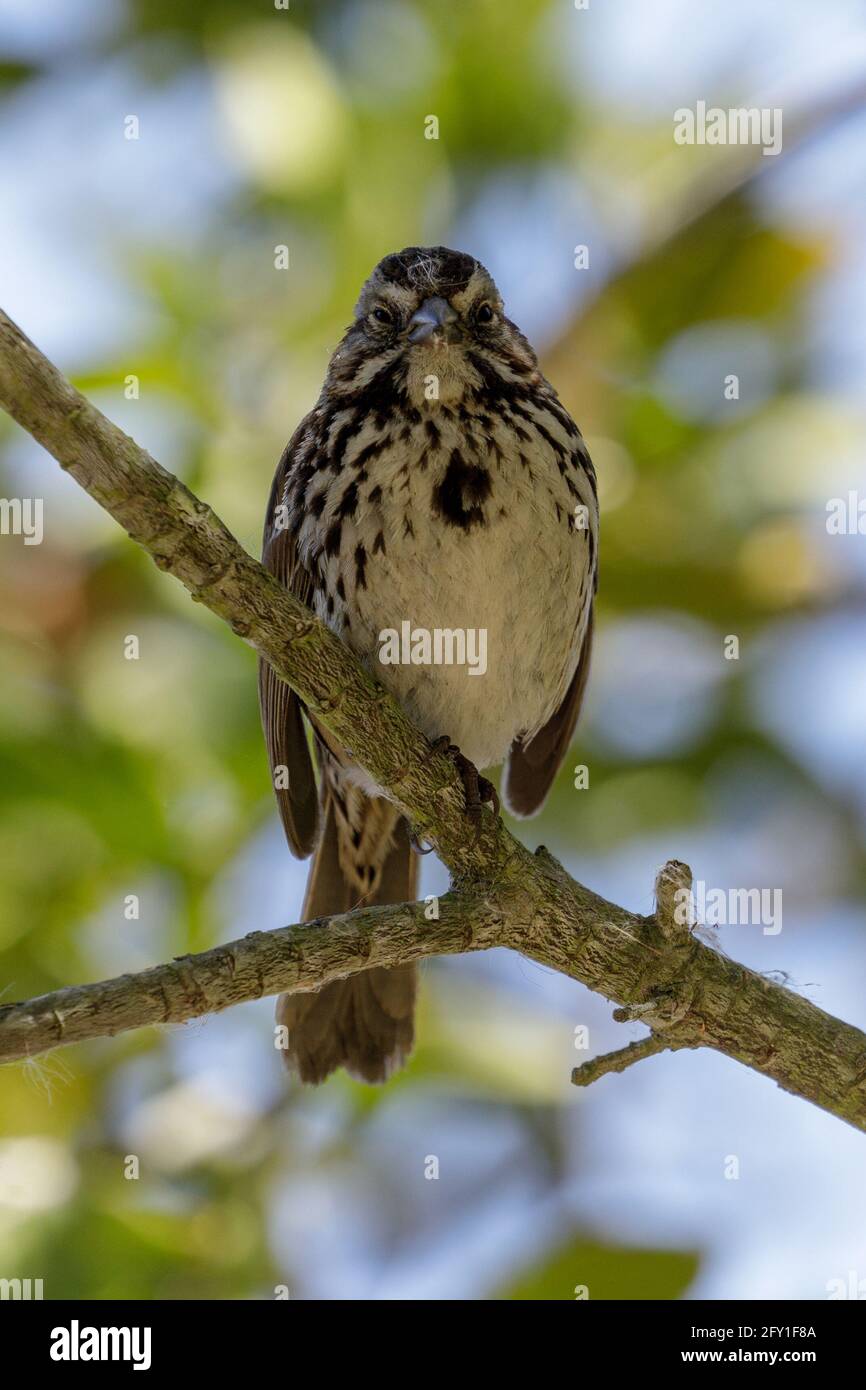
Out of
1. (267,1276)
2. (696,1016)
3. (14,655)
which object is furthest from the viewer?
(14,655)

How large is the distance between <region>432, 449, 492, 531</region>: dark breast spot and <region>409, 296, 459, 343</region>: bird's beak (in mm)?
375

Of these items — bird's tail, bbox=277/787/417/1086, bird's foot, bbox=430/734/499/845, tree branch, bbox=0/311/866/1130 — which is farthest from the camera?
bird's tail, bbox=277/787/417/1086

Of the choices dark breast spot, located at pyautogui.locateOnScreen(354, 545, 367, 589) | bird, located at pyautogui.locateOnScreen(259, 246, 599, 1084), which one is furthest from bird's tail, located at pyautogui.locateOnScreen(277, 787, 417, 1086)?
dark breast spot, located at pyautogui.locateOnScreen(354, 545, 367, 589)

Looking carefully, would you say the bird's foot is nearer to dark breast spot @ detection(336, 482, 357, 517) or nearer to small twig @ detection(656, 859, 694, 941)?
small twig @ detection(656, 859, 694, 941)

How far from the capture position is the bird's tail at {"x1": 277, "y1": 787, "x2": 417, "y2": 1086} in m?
5.63

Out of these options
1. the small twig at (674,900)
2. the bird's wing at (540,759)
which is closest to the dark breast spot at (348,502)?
the bird's wing at (540,759)

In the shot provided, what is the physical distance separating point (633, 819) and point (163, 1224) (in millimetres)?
2292

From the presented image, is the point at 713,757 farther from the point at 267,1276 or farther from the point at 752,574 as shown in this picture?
the point at 267,1276

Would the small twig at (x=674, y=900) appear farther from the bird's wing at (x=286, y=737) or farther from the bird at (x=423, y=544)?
the bird's wing at (x=286, y=737)

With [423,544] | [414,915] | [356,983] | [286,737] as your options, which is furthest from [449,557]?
[356,983]

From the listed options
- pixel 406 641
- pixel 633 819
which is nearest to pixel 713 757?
pixel 633 819

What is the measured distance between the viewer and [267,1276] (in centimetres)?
577

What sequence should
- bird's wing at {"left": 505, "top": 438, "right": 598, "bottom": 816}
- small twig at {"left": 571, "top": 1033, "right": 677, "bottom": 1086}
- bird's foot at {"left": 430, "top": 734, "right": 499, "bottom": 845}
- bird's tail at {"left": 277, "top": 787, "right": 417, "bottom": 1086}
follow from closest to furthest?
small twig at {"left": 571, "top": 1033, "right": 677, "bottom": 1086} < bird's foot at {"left": 430, "top": 734, "right": 499, "bottom": 845} < bird's tail at {"left": 277, "top": 787, "right": 417, "bottom": 1086} < bird's wing at {"left": 505, "top": 438, "right": 598, "bottom": 816}

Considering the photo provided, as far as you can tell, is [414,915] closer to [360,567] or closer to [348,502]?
[360,567]
